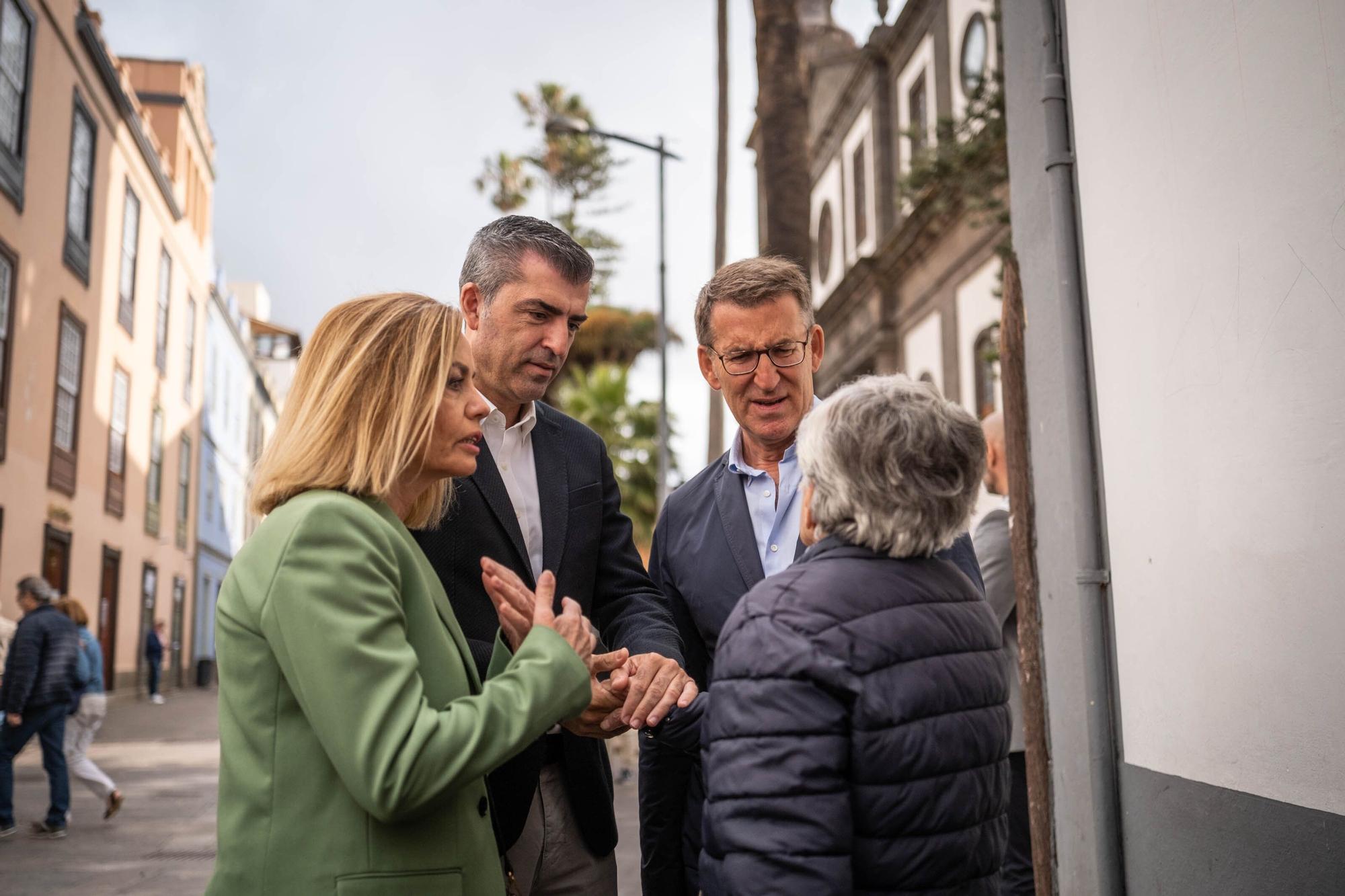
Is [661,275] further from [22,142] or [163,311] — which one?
[163,311]

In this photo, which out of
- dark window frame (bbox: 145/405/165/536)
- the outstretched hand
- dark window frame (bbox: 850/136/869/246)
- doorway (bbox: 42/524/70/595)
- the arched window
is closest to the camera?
the outstretched hand

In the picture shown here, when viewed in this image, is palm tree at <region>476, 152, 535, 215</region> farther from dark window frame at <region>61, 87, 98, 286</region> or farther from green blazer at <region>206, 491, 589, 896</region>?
green blazer at <region>206, 491, 589, 896</region>

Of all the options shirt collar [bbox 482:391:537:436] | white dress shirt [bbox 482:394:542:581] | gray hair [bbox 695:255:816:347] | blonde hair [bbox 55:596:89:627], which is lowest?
blonde hair [bbox 55:596:89:627]

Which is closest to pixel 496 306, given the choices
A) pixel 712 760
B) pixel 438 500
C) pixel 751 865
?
pixel 438 500

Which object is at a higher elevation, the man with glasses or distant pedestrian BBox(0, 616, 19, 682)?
the man with glasses

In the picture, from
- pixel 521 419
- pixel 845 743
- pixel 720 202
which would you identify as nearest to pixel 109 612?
pixel 720 202

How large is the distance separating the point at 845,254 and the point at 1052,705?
22.4 m

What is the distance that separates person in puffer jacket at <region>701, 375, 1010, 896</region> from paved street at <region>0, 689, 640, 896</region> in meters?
5.69

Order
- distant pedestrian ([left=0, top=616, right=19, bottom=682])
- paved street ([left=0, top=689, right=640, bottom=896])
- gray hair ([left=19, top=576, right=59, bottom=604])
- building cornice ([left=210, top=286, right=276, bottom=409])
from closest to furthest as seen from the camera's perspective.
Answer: paved street ([left=0, top=689, right=640, bottom=896]) < gray hair ([left=19, top=576, right=59, bottom=604]) < distant pedestrian ([left=0, top=616, right=19, bottom=682]) < building cornice ([left=210, top=286, right=276, bottom=409])

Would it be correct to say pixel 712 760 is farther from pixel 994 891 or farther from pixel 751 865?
pixel 994 891

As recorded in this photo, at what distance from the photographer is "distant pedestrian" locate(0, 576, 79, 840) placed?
10008 millimetres

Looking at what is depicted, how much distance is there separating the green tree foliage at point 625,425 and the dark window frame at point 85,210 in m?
14.4

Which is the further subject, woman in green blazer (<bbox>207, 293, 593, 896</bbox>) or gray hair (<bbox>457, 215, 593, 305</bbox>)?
gray hair (<bbox>457, 215, 593, 305</bbox>)

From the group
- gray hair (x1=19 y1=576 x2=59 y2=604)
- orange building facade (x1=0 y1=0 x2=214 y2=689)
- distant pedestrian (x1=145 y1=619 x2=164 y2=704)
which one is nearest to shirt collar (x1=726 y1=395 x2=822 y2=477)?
gray hair (x1=19 y1=576 x2=59 y2=604)
